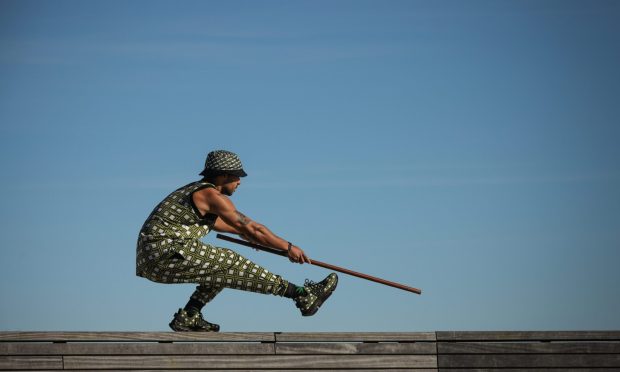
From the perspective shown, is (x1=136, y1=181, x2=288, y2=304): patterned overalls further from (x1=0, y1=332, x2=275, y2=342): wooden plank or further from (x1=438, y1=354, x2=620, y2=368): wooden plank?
(x1=438, y1=354, x2=620, y2=368): wooden plank

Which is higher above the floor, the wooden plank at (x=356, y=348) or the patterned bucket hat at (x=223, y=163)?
the patterned bucket hat at (x=223, y=163)

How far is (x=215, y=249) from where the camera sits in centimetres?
778

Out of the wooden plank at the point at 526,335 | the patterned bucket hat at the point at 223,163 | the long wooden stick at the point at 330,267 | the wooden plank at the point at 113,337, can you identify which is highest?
the patterned bucket hat at the point at 223,163

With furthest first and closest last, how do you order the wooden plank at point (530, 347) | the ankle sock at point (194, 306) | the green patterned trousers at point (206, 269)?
the ankle sock at point (194, 306) → the green patterned trousers at point (206, 269) → the wooden plank at point (530, 347)

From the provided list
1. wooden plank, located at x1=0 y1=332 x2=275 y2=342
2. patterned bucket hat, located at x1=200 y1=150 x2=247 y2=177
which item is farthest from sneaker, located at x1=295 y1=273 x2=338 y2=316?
patterned bucket hat, located at x1=200 y1=150 x2=247 y2=177

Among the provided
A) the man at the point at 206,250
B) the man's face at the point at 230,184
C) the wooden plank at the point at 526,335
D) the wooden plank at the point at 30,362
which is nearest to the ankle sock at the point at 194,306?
the man at the point at 206,250

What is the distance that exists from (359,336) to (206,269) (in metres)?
1.34

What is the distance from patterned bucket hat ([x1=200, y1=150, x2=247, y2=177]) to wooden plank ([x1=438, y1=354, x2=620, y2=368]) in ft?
7.42

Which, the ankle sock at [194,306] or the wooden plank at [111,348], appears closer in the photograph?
Result: the wooden plank at [111,348]

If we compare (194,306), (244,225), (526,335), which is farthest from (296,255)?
(526,335)

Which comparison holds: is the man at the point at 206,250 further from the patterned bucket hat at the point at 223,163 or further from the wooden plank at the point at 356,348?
the wooden plank at the point at 356,348

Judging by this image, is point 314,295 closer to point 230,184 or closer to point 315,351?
point 315,351

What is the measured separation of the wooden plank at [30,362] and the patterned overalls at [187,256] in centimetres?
105

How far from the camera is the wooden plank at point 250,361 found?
712 centimetres
